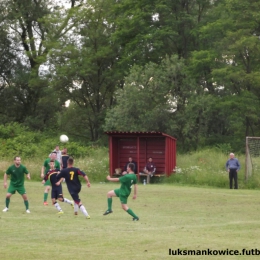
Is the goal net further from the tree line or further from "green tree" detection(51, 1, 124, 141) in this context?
"green tree" detection(51, 1, 124, 141)

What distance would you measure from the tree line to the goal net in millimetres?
13695

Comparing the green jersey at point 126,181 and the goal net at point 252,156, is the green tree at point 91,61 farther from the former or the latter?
the green jersey at point 126,181

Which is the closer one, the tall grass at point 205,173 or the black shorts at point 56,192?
the black shorts at point 56,192

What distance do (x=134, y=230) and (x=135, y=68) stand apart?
36279 millimetres

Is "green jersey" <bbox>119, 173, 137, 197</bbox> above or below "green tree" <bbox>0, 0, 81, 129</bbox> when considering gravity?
below

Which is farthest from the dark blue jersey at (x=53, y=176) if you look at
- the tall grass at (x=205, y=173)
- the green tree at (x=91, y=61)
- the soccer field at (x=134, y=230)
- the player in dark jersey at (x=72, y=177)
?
the green tree at (x=91, y=61)

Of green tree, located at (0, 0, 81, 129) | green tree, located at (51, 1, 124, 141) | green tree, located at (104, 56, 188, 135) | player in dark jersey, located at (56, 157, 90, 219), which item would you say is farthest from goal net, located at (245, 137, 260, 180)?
green tree, located at (0, 0, 81, 129)

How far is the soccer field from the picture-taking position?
39.6ft

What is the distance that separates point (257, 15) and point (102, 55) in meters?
15.7

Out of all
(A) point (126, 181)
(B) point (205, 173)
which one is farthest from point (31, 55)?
(A) point (126, 181)

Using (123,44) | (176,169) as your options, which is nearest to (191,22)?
(123,44)

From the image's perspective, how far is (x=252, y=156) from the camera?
113 feet

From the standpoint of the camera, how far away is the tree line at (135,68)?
49.8 metres

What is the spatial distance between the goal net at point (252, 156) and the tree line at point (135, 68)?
1369 centimetres
